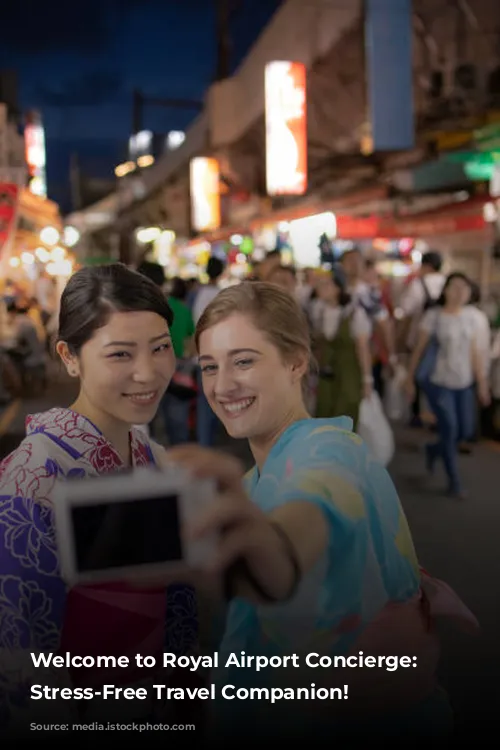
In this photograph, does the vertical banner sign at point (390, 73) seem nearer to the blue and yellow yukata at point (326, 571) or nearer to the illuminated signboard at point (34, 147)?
the blue and yellow yukata at point (326, 571)

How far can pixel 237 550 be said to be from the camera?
1.07 metres

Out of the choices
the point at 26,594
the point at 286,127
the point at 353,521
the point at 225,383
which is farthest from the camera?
the point at 286,127

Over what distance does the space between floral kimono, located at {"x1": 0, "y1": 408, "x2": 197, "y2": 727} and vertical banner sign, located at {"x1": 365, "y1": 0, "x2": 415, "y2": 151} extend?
9494 millimetres

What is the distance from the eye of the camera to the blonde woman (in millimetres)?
1217

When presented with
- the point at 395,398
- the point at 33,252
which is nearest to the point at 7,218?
the point at 395,398

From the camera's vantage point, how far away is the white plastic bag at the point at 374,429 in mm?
6906

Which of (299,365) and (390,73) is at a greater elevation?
(390,73)

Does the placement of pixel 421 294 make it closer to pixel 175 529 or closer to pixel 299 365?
pixel 299 365

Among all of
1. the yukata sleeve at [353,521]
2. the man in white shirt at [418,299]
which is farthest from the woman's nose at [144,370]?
the man in white shirt at [418,299]

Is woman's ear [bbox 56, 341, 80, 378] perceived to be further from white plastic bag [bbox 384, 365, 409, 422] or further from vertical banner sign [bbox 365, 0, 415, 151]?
vertical banner sign [bbox 365, 0, 415, 151]

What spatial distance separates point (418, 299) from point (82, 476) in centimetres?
933

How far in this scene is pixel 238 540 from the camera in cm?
107

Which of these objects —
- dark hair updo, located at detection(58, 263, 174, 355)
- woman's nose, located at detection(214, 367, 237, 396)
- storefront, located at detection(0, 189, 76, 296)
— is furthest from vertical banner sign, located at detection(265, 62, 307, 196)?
woman's nose, located at detection(214, 367, 237, 396)

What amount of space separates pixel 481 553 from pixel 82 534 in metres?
4.91
